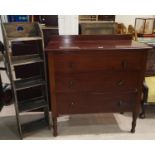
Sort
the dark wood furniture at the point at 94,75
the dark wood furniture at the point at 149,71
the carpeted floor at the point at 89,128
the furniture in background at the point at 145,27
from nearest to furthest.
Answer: the dark wood furniture at the point at 94,75, the carpeted floor at the point at 89,128, the dark wood furniture at the point at 149,71, the furniture in background at the point at 145,27

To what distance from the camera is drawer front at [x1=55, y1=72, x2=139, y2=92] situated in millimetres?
1736

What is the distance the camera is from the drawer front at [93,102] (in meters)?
1.82

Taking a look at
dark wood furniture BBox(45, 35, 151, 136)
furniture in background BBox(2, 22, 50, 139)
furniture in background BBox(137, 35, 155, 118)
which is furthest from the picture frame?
furniture in background BBox(2, 22, 50, 139)

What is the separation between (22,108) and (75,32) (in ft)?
3.57

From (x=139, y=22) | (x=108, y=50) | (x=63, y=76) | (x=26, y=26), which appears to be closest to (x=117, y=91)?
(x=108, y=50)

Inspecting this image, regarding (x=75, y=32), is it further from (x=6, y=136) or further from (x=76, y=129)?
(x=6, y=136)

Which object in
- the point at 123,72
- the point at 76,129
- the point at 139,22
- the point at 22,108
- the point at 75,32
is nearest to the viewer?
the point at 123,72

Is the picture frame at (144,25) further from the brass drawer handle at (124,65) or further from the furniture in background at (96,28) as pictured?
the brass drawer handle at (124,65)

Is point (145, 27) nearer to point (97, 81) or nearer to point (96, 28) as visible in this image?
point (96, 28)

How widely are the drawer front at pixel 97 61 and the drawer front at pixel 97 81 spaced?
60 millimetres

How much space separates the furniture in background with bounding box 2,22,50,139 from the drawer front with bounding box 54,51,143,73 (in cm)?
24

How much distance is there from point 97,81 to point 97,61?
0.20 m

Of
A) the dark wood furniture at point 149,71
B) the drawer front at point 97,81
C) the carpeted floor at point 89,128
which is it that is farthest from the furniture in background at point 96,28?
the carpeted floor at point 89,128

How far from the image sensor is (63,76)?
1726 mm
